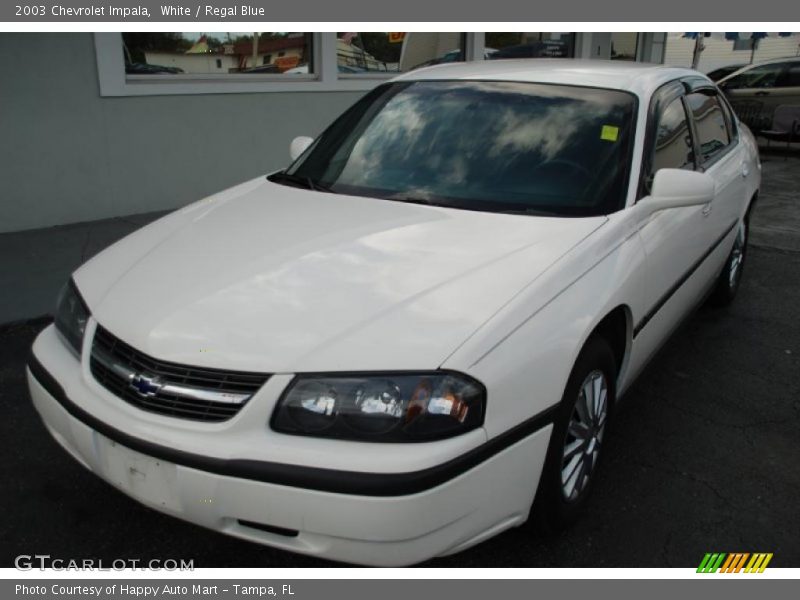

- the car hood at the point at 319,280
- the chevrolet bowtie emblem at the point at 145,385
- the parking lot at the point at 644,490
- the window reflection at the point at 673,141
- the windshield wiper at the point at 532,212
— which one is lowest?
the parking lot at the point at 644,490

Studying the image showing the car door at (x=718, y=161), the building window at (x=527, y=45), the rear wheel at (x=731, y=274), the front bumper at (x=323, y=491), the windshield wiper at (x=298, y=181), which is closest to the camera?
the front bumper at (x=323, y=491)

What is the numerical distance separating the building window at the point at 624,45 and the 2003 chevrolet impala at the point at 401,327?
10.1 metres

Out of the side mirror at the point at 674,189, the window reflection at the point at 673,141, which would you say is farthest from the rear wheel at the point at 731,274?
the side mirror at the point at 674,189

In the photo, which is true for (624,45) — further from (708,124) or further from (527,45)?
(708,124)

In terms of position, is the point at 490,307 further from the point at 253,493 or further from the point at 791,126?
the point at 791,126

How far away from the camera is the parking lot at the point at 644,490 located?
2623 millimetres

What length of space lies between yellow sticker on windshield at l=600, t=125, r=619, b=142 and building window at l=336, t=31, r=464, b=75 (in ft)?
19.1

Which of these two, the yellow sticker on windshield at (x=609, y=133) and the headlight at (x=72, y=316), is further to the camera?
the yellow sticker on windshield at (x=609, y=133)

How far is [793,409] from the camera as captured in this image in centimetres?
379

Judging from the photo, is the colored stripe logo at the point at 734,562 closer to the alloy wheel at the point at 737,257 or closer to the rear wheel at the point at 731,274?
the rear wheel at the point at 731,274

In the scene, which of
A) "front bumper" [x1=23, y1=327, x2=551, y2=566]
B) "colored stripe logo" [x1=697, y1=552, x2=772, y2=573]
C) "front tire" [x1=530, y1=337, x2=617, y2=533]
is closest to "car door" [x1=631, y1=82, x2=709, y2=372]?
"front tire" [x1=530, y1=337, x2=617, y2=533]

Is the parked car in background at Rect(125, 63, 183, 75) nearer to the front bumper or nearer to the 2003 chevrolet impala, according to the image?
the 2003 chevrolet impala

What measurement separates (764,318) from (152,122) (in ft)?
18.3

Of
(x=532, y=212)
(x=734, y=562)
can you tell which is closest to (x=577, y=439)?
(x=734, y=562)
